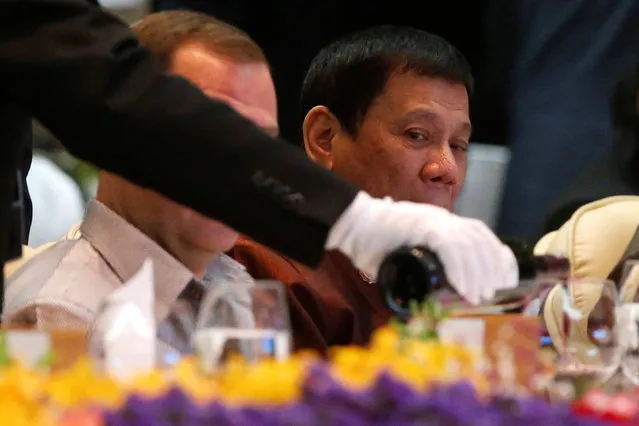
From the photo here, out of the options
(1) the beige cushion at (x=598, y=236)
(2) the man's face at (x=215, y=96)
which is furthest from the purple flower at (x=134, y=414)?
(1) the beige cushion at (x=598, y=236)

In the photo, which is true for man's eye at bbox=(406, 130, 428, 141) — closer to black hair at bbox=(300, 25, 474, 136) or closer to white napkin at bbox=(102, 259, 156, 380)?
black hair at bbox=(300, 25, 474, 136)

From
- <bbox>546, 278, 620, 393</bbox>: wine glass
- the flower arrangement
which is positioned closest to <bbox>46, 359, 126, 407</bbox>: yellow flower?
the flower arrangement

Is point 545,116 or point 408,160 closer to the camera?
point 408,160

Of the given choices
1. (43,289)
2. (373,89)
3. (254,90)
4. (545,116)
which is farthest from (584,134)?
(43,289)

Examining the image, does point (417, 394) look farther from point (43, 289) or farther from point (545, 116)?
point (545, 116)

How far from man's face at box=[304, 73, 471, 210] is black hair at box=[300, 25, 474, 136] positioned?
0.05 feet

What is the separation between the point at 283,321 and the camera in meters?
1.08

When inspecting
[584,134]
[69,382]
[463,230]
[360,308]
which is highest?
[69,382]

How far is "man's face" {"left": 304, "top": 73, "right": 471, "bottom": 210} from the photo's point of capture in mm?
2002

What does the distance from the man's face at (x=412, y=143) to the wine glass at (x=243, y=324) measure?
3.05 ft

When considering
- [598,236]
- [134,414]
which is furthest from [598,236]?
[134,414]

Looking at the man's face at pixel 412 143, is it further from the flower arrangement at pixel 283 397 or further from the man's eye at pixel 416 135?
the flower arrangement at pixel 283 397

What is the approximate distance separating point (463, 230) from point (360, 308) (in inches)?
25.2

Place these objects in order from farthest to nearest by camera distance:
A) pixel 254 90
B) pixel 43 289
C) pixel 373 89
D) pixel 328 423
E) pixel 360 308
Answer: pixel 373 89 < pixel 360 308 < pixel 254 90 < pixel 43 289 < pixel 328 423
